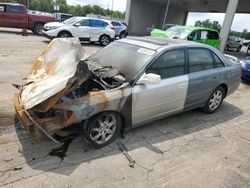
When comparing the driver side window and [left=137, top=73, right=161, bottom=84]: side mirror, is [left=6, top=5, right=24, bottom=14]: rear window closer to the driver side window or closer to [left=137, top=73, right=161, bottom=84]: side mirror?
the driver side window

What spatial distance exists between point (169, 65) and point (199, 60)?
3.07 feet

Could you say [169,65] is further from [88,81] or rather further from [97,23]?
[97,23]

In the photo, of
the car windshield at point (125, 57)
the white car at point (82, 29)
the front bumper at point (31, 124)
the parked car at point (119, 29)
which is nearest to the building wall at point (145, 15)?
the parked car at point (119, 29)

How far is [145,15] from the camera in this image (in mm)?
31516

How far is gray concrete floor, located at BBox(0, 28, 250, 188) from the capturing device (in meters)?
3.13

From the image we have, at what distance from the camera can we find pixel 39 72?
13.4ft

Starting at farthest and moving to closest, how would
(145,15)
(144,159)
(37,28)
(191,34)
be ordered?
(145,15)
(37,28)
(191,34)
(144,159)

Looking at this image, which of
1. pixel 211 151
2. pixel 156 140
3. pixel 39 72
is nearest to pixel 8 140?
pixel 39 72

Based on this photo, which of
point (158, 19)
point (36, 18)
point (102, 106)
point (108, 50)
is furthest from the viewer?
point (158, 19)

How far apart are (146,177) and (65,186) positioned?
3.38 ft

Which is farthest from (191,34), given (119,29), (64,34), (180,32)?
(119,29)

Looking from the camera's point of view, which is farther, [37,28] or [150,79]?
[37,28]

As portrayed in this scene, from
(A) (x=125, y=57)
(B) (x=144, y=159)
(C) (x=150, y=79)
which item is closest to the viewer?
(B) (x=144, y=159)

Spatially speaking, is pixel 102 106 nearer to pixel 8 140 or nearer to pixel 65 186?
pixel 65 186
